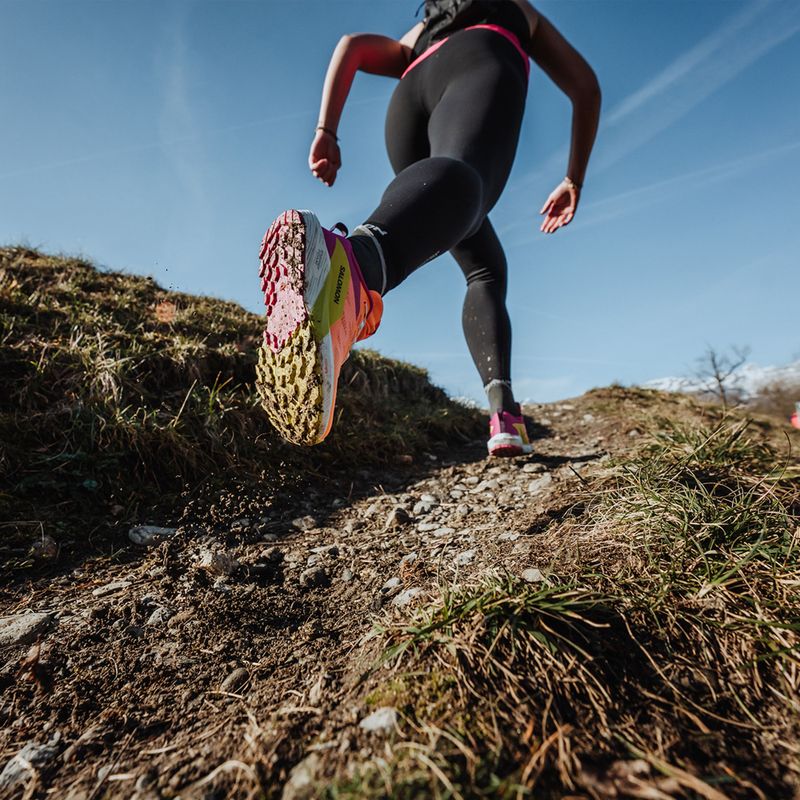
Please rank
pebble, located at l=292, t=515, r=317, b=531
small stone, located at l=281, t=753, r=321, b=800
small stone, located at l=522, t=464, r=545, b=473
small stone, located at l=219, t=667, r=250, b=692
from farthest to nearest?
small stone, located at l=522, t=464, r=545, b=473 < pebble, located at l=292, t=515, r=317, b=531 < small stone, located at l=219, t=667, r=250, b=692 < small stone, located at l=281, t=753, r=321, b=800

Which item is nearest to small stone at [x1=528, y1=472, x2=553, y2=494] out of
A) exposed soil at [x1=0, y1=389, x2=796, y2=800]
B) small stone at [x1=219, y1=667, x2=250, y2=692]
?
exposed soil at [x1=0, y1=389, x2=796, y2=800]

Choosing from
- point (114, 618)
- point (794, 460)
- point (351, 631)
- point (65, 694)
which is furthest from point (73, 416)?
point (794, 460)

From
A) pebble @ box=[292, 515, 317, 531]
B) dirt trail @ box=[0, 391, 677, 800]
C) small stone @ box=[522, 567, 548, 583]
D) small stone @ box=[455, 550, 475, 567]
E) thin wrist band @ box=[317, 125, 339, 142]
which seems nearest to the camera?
dirt trail @ box=[0, 391, 677, 800]

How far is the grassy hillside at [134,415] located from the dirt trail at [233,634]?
292mm

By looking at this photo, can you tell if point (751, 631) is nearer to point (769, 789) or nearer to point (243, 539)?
point (769, 789)

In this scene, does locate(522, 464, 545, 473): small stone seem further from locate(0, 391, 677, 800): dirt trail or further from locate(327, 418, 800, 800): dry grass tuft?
locate(327, 418, 800, 800): dry grass tuft

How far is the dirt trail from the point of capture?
82 centimetres

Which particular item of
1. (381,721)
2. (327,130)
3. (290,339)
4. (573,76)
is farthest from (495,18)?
(381,721)

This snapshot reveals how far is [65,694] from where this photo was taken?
1.06m

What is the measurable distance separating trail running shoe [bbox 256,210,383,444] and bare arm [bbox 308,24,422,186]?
126cm

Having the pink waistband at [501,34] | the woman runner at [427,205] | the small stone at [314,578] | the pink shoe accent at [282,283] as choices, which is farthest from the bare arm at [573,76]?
the small stone at [314,578]

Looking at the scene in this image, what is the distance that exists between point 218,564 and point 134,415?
1064mm

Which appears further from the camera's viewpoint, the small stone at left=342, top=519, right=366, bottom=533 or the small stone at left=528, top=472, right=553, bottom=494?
the small stone at left=528, top=472, right=553, bottom=494

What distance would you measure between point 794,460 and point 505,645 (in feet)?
6.56
